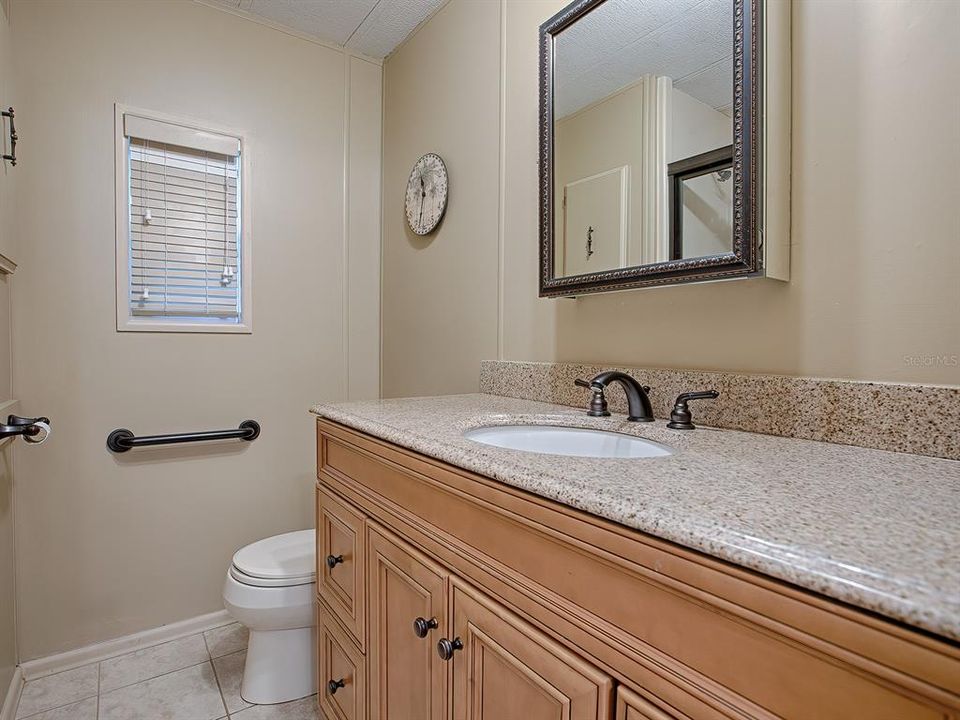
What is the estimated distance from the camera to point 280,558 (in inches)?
66.5

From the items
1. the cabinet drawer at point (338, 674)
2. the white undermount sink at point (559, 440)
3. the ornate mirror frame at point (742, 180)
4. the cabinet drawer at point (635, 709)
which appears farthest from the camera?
the cabinet drawer at point (338, 674)

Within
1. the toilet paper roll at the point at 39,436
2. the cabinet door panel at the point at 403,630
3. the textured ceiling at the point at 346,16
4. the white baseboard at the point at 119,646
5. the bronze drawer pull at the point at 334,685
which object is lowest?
the white baseboard at the point at 119,646

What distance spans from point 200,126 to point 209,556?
1663 millimetres

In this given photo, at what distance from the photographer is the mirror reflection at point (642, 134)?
1055 mm

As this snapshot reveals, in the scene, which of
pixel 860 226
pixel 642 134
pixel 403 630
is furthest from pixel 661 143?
pixel 403 630

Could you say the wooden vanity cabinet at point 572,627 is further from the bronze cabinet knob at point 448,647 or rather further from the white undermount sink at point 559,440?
the white undermount sink at point 559,440

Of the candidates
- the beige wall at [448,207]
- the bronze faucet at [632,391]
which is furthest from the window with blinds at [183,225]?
the bronze faucet at [632,391]

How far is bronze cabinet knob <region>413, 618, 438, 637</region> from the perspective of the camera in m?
0.90

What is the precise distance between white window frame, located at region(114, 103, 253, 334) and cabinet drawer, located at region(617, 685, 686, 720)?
1.94m

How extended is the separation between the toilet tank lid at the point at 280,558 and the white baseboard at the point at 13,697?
0.68 meters

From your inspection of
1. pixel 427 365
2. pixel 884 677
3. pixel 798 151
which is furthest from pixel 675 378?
pixel 427 365

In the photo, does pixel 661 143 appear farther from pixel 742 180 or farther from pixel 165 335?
pixel 165 335

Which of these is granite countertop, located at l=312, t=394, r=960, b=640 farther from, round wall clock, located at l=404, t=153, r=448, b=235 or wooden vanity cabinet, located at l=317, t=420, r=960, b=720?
round wall clock, located at l=404, t=153, r=448, b=235

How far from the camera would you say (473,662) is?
31.7 inches
